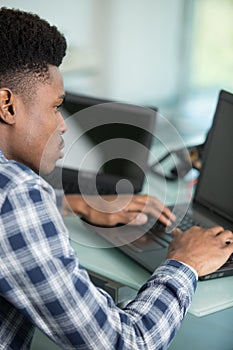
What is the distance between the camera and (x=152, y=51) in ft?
12.0

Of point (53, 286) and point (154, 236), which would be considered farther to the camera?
point (154, 236)

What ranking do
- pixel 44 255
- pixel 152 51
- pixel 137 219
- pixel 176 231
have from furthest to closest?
1. pixel 152 51
2. pixel 137 219
3. pixel 176 231
4. pixel 44 255

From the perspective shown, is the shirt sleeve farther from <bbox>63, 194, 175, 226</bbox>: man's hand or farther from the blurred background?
the blurred background

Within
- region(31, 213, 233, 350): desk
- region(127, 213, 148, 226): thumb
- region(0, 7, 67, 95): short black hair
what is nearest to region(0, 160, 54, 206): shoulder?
region(0, 7, 67, 95): short black hair

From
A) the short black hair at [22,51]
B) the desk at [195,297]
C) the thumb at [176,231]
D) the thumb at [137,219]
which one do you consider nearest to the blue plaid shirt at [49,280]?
the short black hair at [22,51]

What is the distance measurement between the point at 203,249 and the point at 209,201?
448 mm

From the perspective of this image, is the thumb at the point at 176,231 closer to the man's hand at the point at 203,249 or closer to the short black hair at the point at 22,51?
the man's hand at the point at 203,249

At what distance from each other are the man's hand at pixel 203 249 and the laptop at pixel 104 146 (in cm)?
52

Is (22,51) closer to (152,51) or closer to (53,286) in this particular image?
(53,286)

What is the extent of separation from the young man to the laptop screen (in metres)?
0.39

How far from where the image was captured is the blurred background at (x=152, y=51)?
3.21 metres

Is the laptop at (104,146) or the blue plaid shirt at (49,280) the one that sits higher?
the blue plaid shirt at (49,280)

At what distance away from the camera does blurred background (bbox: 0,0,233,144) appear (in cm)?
321

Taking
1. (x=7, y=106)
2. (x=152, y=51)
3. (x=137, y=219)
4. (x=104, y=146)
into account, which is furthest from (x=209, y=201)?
(x=152, y=51)
